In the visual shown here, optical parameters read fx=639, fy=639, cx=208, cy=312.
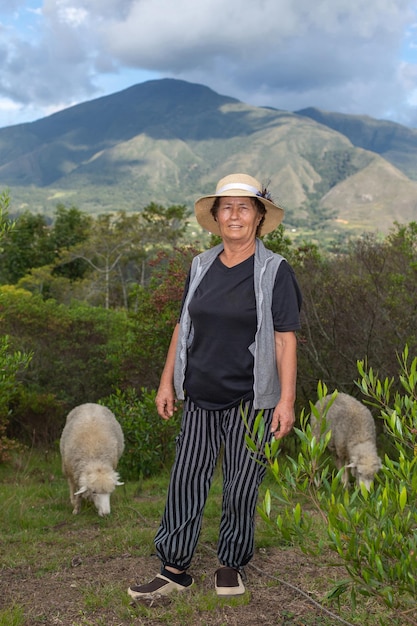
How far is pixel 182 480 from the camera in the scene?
3.72m

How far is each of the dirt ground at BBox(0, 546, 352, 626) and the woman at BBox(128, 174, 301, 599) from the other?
5.2 inches

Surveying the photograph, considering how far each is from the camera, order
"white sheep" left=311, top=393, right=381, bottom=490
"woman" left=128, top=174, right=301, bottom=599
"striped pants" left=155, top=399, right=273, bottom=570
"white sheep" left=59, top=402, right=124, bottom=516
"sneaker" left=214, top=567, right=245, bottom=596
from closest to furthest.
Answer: "woman" left=128, top=174, right=301, bottom=599 < "striped pants" left=155, top=399, right=273, bottom=570 < "sneaker" left=214, top=567, right=245, bottom=596 < "white sheep" left=59, top=402, right=124, bottom=516 < "white sheep" left=311, top=393, right=381, bottom=490

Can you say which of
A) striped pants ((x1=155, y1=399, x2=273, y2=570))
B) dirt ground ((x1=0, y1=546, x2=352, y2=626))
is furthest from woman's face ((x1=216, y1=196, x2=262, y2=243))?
dirt ground ((x1=0, y1=546, x2=352, y2=626))

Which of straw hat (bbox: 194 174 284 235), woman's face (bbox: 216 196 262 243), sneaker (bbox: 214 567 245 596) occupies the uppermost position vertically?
straw hat (bbox: 194 174 284 235)

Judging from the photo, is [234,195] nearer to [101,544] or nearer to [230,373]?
[230,373]

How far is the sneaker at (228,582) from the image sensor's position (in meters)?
3.76

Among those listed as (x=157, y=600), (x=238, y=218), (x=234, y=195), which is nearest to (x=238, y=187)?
(x=234, y=195)

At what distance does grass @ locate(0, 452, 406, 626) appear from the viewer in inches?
140

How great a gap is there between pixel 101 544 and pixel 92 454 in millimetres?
1953

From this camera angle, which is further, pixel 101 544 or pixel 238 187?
pixel 101 544

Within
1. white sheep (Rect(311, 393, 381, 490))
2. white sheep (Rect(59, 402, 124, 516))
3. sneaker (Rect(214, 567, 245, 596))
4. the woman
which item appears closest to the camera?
the woman

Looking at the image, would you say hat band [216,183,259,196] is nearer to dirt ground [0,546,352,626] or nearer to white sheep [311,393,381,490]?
dirt ground [0,546,352,626]

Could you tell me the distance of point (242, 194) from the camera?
3.66 metres

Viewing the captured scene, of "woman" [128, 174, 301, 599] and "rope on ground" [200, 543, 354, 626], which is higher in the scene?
"woman" [128, 174, 301, 599]
